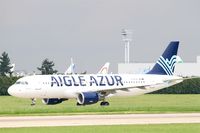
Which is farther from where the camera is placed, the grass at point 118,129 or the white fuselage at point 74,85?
the white fuselage at point 74,85

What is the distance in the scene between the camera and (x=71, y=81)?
67.6m

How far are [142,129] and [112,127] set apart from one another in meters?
1.80

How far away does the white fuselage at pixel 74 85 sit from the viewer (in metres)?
66.0

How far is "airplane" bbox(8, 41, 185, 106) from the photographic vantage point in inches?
2594

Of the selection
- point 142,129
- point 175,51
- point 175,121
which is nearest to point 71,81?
point 175,51

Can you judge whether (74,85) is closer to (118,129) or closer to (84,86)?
(84,86)

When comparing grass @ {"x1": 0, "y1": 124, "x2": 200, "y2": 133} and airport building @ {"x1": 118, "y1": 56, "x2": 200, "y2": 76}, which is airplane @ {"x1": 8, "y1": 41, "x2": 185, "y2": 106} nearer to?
grass @ {"x1": 0, "y1": 124, "x2": 200, "y2": 133}

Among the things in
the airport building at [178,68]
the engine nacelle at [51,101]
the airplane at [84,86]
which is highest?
the airport building at [178,68]

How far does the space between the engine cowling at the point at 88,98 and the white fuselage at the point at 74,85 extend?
57.5 inches

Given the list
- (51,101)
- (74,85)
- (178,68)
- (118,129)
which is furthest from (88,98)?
(178,68)

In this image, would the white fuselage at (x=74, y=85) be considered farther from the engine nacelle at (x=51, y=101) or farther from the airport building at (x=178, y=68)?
the airport building at (x=178, y=68)

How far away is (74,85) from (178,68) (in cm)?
7049

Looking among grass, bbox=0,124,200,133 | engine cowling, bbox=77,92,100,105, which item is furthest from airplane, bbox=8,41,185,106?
grass, bbox=0,124,200,133

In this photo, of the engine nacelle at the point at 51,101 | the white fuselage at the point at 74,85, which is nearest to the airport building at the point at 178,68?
the white fuselage at the point at 74,85
